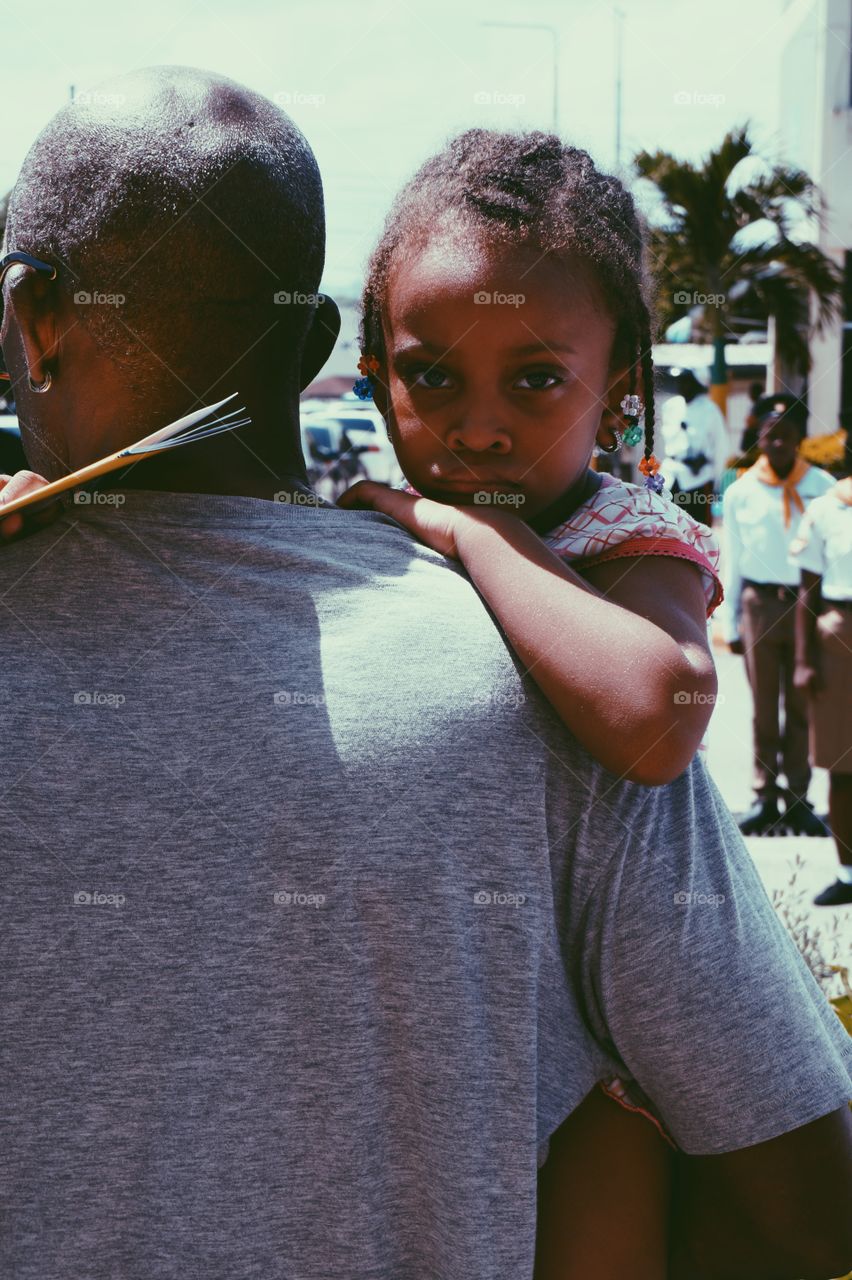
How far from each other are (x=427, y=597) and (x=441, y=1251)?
62 cm

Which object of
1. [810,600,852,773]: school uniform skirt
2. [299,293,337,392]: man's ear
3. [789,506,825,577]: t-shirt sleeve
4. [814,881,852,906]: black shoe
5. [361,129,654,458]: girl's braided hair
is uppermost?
[361,129,654,458]: girl's braided hair

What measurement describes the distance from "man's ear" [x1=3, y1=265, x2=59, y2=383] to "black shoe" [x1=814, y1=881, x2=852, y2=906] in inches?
197

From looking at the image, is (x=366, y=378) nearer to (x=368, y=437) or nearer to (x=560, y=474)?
(x=560, y=474)

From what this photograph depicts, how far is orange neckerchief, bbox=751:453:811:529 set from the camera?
6.96 m

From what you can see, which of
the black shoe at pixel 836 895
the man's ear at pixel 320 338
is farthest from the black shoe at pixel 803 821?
the man's ear at pixel 320 338

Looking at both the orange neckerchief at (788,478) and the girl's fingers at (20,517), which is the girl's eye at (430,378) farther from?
the orange neckerchief at (788,478)

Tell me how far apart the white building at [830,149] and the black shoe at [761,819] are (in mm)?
12623

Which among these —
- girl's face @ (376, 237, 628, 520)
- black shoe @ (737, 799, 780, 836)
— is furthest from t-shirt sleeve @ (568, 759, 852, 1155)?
black shoe @ (737, 799, 780, 836)

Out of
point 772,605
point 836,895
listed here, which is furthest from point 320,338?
point 772,605

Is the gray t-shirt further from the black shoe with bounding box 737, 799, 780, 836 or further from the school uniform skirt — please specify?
the black shoe with bounding box 737, 799, 780, 836

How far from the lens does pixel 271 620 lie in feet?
4.35

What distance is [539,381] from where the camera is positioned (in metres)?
1.96

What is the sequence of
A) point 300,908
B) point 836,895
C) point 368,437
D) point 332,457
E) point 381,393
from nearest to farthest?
1. point 300,908
2. point 381,393
3. point 836,895
4. point 332,457
5. point 368,437

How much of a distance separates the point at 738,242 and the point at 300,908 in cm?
1639
